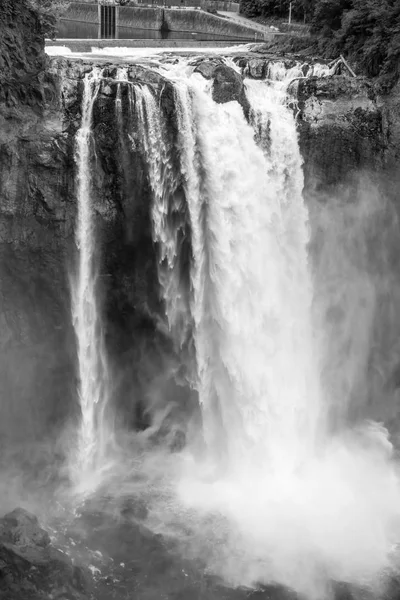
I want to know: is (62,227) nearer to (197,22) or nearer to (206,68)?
(206,68)

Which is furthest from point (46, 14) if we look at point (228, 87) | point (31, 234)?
point (31, 234)

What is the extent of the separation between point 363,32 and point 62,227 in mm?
14568

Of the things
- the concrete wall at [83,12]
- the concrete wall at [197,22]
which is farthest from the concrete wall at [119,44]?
the concrete wall at [83,12]

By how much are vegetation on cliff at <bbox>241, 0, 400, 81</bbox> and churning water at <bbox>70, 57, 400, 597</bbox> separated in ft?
14.0

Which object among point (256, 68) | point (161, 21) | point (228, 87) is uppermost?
point (161, 21)

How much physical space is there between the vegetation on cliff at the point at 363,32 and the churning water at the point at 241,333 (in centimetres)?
426

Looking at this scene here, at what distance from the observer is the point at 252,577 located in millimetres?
17094

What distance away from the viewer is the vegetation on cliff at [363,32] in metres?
24.8

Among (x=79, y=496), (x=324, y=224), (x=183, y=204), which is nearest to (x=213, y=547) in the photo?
(x=79, y=496)

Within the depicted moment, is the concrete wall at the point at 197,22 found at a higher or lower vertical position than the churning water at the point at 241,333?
higher

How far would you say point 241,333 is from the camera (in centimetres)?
2152

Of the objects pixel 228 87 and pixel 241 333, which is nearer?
pixel 241 333

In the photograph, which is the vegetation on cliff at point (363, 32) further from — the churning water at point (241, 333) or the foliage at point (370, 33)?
the churning water at point (241, 333)

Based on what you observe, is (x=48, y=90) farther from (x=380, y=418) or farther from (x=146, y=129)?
(x=380, y=418)
